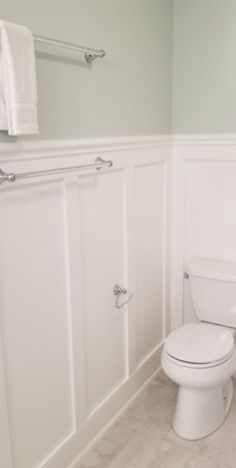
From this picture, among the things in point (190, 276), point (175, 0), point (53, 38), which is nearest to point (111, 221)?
point (190, 276)

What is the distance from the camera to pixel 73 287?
1.73 metres

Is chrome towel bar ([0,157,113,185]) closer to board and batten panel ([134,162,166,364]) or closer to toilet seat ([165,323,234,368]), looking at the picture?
board and batten panel ([134,162,166,364])

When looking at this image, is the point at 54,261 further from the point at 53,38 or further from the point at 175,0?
the point at 175,0

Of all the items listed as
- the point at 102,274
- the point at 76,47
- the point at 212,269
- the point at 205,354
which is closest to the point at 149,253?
the point at 212,269

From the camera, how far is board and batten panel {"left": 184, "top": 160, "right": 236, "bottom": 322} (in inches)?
93.3

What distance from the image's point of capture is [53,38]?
150 centimetres

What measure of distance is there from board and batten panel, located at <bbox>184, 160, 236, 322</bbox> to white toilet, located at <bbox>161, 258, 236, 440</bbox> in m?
0.12

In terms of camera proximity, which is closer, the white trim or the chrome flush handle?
the white trim

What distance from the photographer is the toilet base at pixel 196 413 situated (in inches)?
79.8

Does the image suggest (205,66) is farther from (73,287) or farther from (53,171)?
(73,287)

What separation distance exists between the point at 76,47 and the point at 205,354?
4.75 ft

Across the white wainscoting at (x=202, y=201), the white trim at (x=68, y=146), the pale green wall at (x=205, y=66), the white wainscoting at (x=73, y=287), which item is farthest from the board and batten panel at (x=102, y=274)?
the pale green wall at (x=205, y=66)

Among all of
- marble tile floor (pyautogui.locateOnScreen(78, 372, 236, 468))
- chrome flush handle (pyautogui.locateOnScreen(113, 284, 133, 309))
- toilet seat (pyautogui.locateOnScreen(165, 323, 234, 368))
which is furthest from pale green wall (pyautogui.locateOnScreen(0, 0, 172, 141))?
marble tile floor (pyautogui.locateOnScreen(78, 372, 236, 468))

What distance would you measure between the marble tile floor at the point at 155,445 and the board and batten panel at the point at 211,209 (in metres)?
0.89
